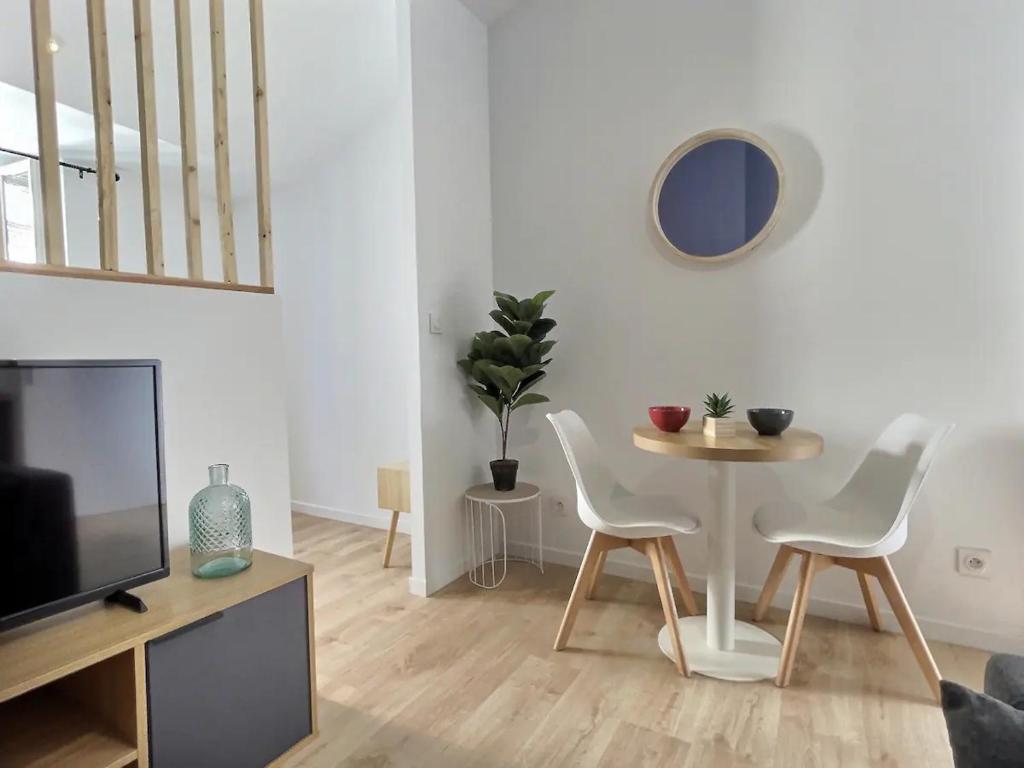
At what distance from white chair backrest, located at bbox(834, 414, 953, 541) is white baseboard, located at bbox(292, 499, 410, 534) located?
2349mm

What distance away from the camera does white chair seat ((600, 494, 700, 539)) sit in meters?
1.93

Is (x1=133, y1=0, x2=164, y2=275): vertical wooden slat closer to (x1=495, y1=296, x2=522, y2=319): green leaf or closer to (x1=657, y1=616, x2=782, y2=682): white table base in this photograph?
(x1=495, y1=296, x2=522, y2=319): green leaf

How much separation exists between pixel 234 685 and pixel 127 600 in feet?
1.01

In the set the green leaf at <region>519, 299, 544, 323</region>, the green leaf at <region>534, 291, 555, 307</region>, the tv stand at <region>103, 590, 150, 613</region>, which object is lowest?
the tv stand at <region>103, 590, 150, 613</region>

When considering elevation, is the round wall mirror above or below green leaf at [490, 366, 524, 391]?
above

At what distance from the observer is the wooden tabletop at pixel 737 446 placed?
1725 mm

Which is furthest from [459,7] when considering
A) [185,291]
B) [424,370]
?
[185,291]

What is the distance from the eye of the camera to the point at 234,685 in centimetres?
134

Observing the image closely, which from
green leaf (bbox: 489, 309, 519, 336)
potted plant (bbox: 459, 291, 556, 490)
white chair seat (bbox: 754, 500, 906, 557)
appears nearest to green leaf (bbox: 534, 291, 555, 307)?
potted plant (bbox: 459, 291, 556, 490)

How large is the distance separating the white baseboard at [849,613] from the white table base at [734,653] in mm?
292

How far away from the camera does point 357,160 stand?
3.44 m

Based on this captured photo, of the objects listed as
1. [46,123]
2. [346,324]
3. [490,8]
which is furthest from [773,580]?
[490,8]

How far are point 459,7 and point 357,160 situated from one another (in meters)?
1.08

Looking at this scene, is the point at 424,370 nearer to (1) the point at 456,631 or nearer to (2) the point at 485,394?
(2) the point at 485,394
